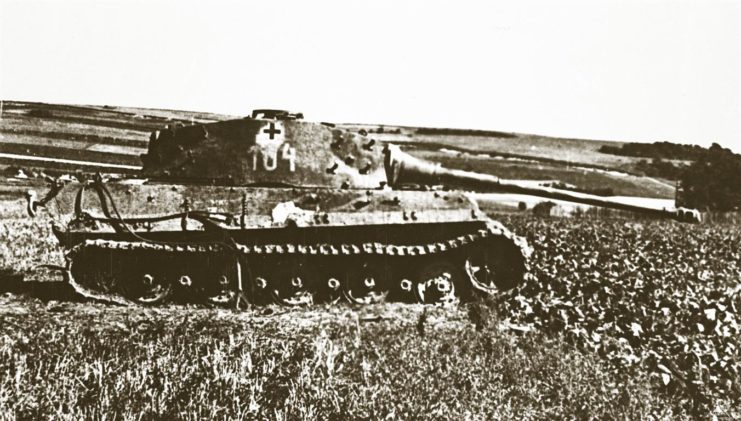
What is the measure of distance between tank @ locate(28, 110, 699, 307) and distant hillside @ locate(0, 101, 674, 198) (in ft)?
4.26

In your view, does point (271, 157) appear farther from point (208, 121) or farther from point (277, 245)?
point (208, 121)

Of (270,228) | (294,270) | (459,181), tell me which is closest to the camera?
(270,228)

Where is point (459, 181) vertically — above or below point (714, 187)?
above

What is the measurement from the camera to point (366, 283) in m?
10.1

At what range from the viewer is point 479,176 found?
11.7 metres

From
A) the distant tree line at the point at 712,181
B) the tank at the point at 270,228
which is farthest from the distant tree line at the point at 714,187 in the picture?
the tank at the point at 270,228

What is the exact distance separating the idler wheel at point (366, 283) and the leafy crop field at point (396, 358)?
1.23 ft

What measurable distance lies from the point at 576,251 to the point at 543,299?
5.30m

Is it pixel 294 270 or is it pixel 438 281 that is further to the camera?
pixel 438 281

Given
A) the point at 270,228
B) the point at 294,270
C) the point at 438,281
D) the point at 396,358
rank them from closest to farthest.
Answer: the point at 396,358 → the point at 270,228 → the point at 294,270 → the point at 438,281

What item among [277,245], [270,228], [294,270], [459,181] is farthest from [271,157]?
[459,181]

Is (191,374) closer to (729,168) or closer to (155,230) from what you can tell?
(155,230)

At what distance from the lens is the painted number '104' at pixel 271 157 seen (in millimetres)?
10266

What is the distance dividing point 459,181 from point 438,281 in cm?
207
